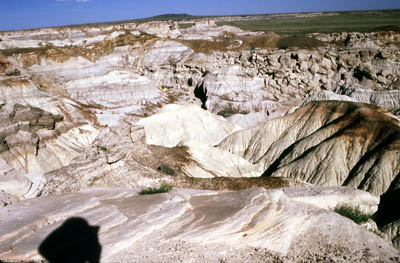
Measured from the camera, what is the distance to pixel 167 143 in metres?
32.4

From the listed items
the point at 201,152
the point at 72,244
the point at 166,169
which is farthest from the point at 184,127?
the point at 72,244

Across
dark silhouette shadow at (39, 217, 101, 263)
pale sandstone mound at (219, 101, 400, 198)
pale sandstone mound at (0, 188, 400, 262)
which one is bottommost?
pale sandstone mound at (219, 101, 400, 198)

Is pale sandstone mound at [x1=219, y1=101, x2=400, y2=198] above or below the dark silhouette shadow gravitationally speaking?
below

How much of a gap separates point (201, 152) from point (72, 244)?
17.6 meters

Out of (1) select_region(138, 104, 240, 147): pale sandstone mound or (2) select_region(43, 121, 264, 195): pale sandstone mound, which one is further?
(1) select_region(138, 104, 240, 147): pale sandstone mound

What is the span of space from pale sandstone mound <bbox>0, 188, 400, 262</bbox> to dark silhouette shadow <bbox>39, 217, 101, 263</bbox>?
146 mm

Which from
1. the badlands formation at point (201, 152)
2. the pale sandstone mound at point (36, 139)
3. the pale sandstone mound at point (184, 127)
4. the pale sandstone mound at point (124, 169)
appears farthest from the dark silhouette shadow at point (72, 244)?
the pale sandstone mound at point (184, 127)

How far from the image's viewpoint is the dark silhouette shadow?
20.3ft

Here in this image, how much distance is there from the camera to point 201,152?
24.0 meters

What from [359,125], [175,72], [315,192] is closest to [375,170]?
[359,125]

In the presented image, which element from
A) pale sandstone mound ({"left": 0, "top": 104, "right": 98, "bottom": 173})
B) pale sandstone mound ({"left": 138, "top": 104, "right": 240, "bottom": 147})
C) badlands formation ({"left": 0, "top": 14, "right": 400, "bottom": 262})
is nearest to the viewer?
badlands formation ({"left": 0, "top": 14, "right": 400, "bottom": 262})

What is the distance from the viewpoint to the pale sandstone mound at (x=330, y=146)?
865 inches

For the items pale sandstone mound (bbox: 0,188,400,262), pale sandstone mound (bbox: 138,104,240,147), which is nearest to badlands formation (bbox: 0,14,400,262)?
pale sandstone mound (bbox: 0,188,400,262)

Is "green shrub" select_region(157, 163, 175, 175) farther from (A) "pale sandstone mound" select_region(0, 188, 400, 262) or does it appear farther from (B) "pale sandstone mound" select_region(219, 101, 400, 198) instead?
(B) "pale sandstone mound" select_region(219, 101, 400, 198)
